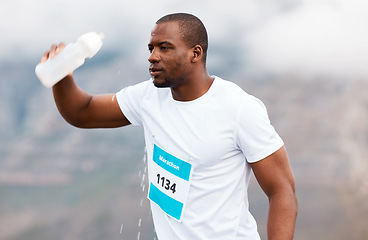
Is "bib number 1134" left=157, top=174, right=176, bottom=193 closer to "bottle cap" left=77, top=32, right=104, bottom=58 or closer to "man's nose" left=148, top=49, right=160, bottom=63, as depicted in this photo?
"man's nose" left=148, top=49, right=160, bottom=63

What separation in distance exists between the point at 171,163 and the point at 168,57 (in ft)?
2.34

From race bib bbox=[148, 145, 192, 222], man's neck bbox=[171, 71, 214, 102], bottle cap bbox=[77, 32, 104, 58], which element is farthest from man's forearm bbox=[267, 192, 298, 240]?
bottle cap bbox=[77, 32, 104, 58]

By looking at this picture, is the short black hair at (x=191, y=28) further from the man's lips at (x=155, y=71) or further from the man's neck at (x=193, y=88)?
the man's lips at (x=155, y=71)

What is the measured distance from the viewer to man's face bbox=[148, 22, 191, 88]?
10.8ft

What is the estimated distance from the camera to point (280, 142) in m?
3.31

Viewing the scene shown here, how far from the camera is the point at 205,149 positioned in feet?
10.8

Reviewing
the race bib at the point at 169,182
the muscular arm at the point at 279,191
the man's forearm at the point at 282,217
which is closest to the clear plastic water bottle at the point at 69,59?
the race bib at the point at 169,182

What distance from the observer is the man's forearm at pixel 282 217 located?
3.29m

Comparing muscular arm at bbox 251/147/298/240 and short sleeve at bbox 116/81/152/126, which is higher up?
short sleeve at bbox 116/81/152/126

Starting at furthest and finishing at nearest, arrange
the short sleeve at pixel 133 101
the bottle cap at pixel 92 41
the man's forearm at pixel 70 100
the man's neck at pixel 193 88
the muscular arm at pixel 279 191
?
the short sleeve at pixel 133 101, the man's forearm at pixel 70 100, the man's neck at pixel 193 88, the muscular arm at pixel 279 191, the bottle cap at pixel 92 41

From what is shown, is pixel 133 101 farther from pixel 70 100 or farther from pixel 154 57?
pixel 154 57

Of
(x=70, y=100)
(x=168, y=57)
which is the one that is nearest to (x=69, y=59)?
(x=70, y=100)

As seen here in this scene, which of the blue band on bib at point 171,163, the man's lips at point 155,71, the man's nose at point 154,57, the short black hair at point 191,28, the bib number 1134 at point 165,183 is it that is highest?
the short black hair at point 191,28

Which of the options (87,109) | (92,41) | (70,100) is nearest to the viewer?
(92,41)
